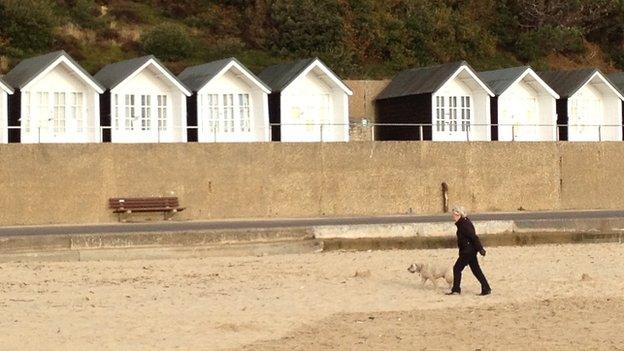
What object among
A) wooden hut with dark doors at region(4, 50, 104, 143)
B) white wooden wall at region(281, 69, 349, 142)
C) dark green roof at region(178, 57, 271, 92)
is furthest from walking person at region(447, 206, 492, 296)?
white wooden wall at region(281, 69, 349, 142)

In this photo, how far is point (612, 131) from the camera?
152 ft

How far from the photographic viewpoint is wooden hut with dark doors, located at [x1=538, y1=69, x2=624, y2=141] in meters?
45.8

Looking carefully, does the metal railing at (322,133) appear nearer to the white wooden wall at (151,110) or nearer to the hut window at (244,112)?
the white wooden wall at (151,110)

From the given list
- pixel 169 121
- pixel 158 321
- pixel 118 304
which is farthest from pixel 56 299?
pixel 169 121

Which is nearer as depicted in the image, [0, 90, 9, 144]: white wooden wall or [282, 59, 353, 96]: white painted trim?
[0, 90, 9, 144]: white wooden wall

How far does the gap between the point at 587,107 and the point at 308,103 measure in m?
12.0

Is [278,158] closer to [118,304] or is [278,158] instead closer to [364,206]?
[364,206]

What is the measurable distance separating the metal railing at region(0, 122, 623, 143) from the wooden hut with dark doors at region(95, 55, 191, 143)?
43 mm

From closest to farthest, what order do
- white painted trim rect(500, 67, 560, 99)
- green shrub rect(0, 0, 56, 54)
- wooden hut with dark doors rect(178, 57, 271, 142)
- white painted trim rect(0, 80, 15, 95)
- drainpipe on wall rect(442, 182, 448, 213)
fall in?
white painted trim rect(0, 80, 15, 95), drainpipe on wall rect(442, 182, 448, 213), wooden hut with dark doors rect(178, 57, 271, 142), white painted trim rect(500, 67, 560, 99), green shrub rect(0, 0, 56, 54)

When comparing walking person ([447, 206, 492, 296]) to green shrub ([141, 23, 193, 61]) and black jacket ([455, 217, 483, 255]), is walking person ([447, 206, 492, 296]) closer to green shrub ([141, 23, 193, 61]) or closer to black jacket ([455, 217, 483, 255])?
black jacket ([455, 217, 483, 255])

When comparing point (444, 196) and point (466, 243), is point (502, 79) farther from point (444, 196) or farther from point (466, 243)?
point (466, 243)

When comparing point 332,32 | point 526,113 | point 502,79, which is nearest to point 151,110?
point 502,79

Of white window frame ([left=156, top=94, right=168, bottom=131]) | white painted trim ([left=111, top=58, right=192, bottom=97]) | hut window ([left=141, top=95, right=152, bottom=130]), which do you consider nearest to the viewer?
white painted trim ([left=111, top=58, right=192, bottom=97])

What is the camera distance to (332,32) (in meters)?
58.7
